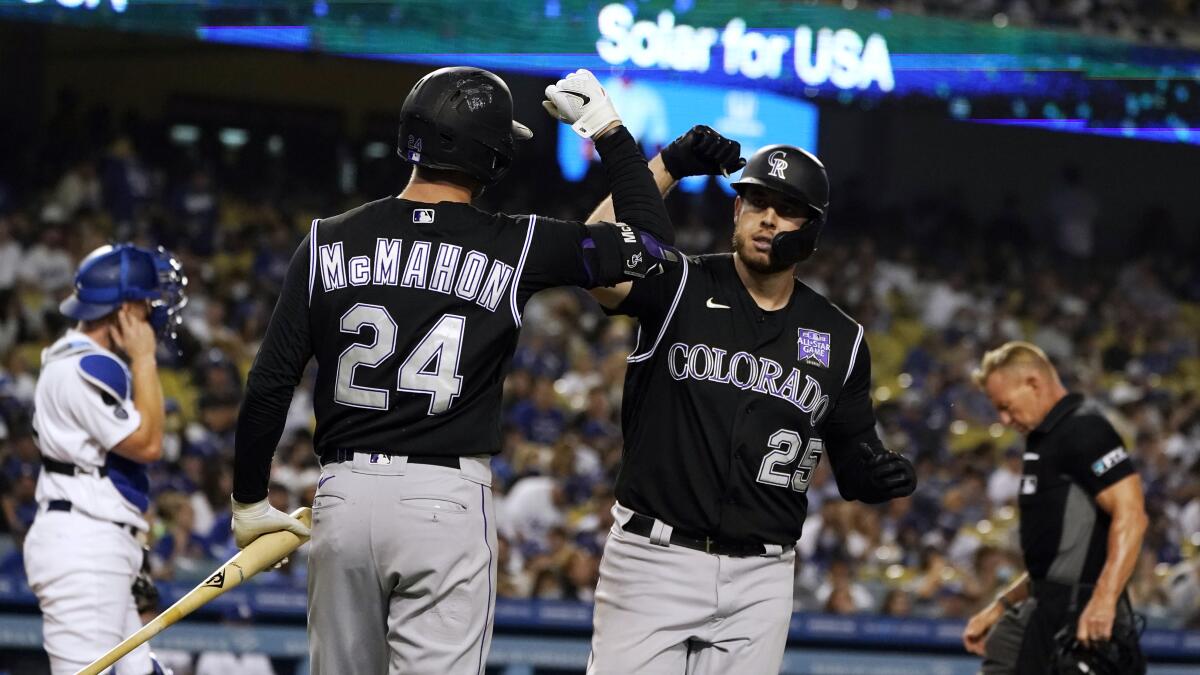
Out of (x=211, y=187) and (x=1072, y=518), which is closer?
(x=1072, y=518)

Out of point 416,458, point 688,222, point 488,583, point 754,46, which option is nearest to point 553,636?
point 488,583

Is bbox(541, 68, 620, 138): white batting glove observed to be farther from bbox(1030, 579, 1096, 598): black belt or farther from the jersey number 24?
bbox(1030, 579, 1096, 598): black belt

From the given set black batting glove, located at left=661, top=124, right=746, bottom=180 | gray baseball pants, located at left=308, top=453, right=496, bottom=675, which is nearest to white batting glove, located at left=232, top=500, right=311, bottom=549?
gray baseball pants, located at left=308, top=453, right=496, bottom=675

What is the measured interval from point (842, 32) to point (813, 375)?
1159 centimetres

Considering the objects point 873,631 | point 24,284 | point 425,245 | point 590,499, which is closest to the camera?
point 425,245

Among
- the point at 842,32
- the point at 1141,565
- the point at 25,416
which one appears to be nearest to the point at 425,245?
the point at 25,416

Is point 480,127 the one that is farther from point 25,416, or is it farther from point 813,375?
point 25,416

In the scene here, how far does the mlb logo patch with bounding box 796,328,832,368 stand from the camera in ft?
14.6

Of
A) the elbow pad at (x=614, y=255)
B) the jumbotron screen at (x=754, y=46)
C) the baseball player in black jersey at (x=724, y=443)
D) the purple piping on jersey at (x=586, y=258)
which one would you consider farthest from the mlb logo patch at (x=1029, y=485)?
the jumbotron screen at (x=754, y=46)

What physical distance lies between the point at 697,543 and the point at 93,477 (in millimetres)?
2041

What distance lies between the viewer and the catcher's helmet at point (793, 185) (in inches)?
172

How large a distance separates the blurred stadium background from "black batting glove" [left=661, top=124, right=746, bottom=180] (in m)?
4.63

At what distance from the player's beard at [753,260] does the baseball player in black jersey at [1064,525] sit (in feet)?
5.50

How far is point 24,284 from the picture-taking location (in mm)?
12969
